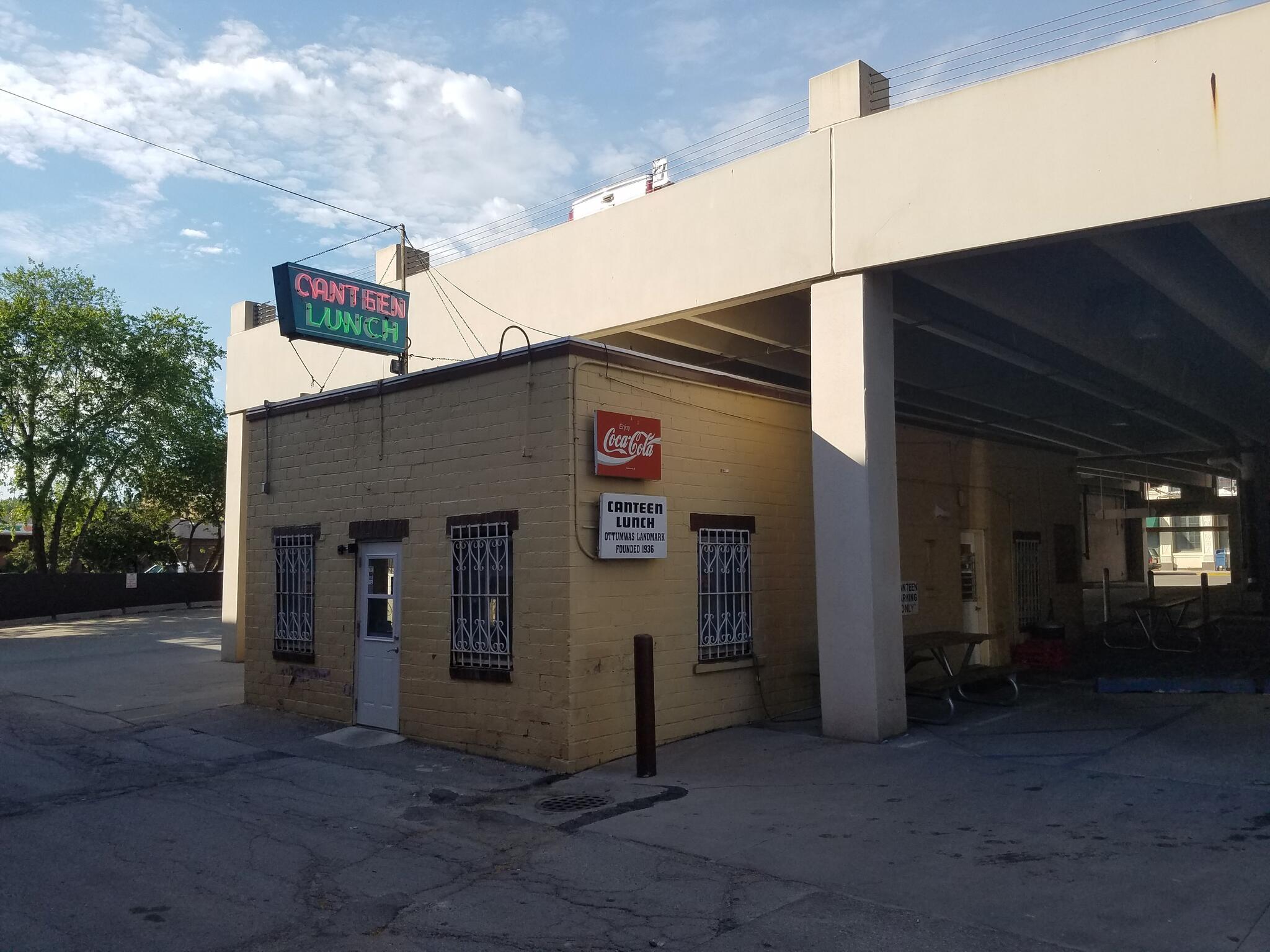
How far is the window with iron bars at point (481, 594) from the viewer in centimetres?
987

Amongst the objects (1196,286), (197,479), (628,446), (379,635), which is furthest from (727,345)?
(197,479)

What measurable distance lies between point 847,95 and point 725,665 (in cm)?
610

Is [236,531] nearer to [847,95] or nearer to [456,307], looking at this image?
[456,307]

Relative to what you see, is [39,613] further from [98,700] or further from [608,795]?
[608,795]

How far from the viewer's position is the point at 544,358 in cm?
970

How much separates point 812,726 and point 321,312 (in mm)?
7902

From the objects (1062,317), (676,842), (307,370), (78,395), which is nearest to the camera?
(676,842)

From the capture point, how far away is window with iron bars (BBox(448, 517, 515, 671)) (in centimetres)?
987

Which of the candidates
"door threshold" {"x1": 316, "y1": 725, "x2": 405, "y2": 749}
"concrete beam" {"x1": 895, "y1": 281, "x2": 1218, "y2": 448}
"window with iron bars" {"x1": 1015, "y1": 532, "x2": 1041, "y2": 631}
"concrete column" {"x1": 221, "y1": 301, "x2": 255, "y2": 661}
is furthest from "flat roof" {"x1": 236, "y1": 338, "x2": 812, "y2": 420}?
"window with iron bars" {"x1": 1015, "y1": 532, "x2": 1041, "y2": 631}

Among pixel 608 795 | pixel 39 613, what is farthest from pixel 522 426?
pixel 39 613

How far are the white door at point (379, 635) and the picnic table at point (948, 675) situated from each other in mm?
5621

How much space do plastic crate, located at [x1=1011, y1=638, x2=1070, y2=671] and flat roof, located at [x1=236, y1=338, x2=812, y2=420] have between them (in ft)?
21.4

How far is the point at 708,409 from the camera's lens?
11.0m

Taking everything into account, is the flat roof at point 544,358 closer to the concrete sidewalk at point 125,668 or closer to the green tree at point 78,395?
the concrete sidewalk at point 125,668
